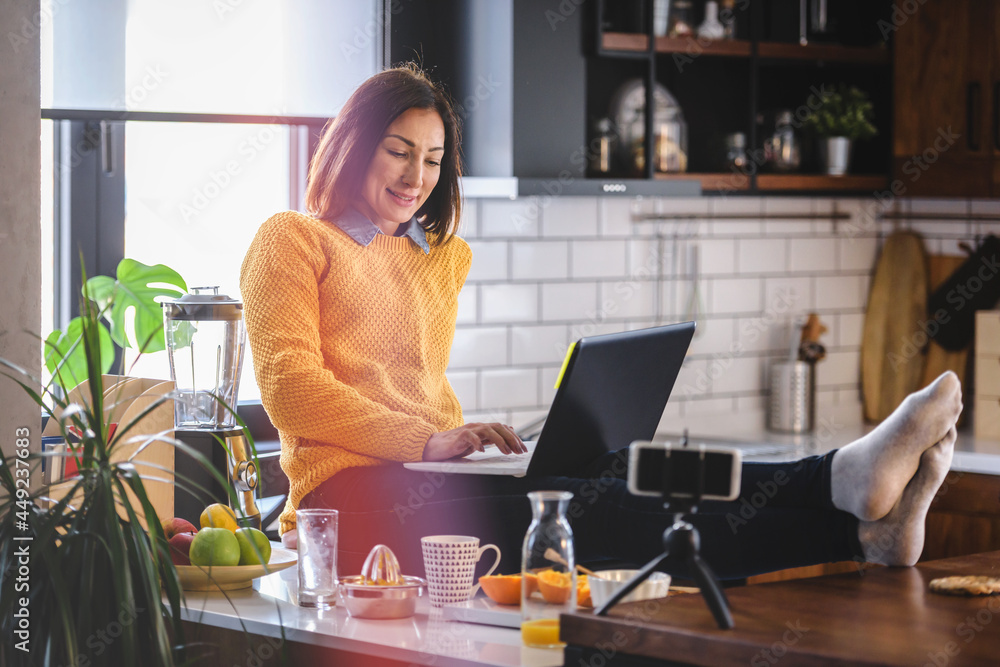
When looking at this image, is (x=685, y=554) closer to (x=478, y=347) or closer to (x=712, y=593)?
(x=712, y=593)

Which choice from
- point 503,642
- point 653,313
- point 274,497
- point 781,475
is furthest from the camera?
point 653,313

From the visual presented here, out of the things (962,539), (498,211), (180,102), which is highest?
(180,102)

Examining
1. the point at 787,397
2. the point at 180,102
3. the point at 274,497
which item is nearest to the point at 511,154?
the point at 180,102

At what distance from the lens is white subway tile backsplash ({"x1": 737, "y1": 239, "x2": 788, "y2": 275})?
3955mm

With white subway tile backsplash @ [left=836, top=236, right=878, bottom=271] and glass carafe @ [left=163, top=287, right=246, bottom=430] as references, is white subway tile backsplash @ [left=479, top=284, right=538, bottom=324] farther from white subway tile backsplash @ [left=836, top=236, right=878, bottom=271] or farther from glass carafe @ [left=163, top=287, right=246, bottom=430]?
white subway tile backsplash @ [left=836, top=236, right=878, bottom=271]

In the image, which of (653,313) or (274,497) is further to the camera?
(653,313)

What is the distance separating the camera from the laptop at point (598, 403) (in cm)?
197

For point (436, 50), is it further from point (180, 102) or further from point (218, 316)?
point (218, 316)

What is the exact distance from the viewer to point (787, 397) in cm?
392

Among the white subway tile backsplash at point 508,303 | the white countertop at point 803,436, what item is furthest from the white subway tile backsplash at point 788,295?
the white subway tile backsplash at point 508,303

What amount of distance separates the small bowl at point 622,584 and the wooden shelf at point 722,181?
1.97 metres

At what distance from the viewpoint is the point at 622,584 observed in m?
1.62

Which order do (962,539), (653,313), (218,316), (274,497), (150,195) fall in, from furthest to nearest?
(653,313)
(962,539)
(150,195)
(274,497)
(218,316)

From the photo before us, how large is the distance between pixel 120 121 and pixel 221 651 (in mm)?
1497
